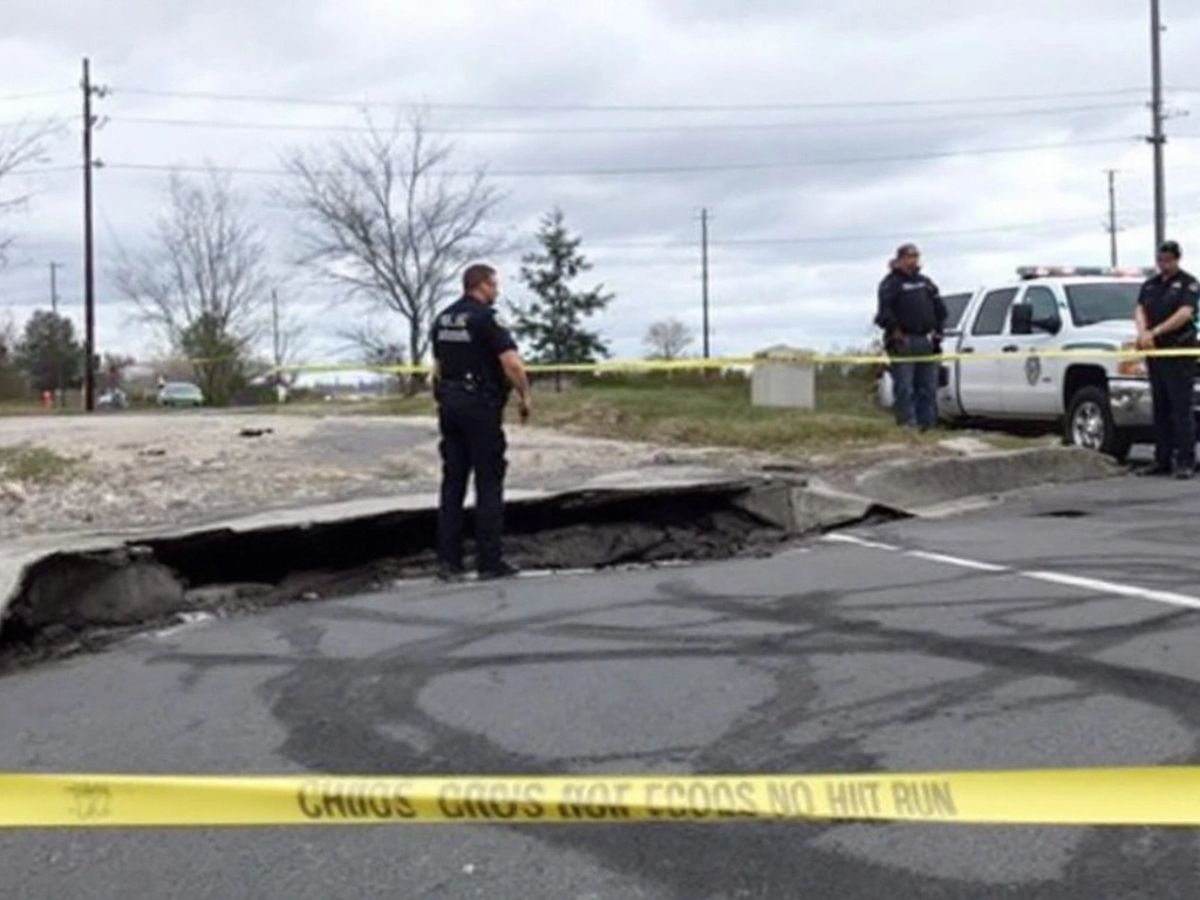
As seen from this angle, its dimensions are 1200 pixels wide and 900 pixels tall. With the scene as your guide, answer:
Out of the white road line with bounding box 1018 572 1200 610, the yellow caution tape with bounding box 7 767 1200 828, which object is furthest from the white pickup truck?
the yellow caution tape with bounding box 7 767 1200 828

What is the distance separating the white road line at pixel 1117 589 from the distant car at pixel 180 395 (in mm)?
48371

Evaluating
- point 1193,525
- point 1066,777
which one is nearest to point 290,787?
point 1066,777

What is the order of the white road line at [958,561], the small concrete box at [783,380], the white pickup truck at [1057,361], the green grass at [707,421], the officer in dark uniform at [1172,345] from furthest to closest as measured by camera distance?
the small concrete box at [783,380]
the green grass at [707,421]
the white pickup truck at [1057,361]
the officer in dark uniform at [1172,345]
the white road line at [958,561]

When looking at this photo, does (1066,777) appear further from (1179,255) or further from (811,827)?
(1179,255)

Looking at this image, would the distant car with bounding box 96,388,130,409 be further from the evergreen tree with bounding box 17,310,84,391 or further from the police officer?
the police officer

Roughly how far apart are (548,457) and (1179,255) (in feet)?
18.2

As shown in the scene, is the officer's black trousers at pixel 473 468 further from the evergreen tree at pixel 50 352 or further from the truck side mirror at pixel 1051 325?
the evergreen tree at pixel 50 352

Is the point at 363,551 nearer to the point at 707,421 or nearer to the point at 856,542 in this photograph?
the point at 856,542

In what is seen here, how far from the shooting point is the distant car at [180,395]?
179 ft

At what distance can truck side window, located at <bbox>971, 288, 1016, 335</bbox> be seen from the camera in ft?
51.4

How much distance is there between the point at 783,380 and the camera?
18.5m

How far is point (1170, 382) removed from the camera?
12.7 meters

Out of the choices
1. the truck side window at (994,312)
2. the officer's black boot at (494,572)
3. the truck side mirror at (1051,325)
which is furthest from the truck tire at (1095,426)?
the officer's black boot at (494,572)

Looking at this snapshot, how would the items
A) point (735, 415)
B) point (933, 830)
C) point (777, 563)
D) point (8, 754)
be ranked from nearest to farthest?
point (933, 830) → point (8, 754) → point (777, 563) → point (735, 415)
